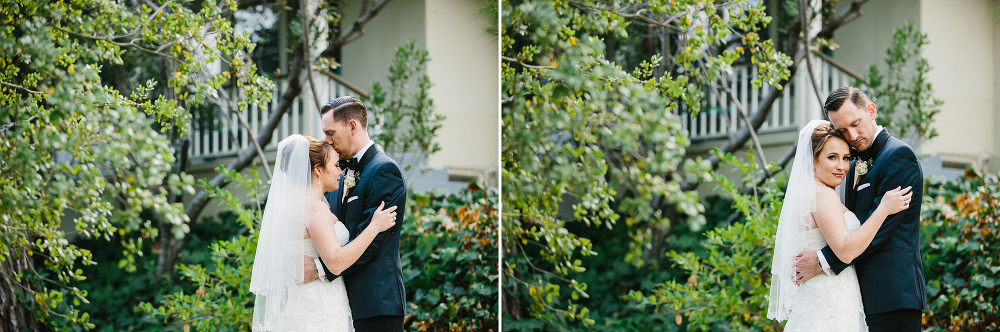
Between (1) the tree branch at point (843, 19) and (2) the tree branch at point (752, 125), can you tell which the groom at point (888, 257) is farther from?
(1) the tree branch at point (843, 19)

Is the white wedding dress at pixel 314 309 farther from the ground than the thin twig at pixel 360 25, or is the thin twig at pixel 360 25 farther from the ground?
the thin twig at pixel 360 25

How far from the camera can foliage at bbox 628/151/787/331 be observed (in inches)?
121

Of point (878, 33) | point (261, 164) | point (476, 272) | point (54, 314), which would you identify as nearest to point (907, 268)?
point (878, 33)

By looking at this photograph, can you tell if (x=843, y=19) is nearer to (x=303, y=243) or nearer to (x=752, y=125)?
(x=752, y=125)

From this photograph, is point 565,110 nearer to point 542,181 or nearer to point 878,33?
point 542,181

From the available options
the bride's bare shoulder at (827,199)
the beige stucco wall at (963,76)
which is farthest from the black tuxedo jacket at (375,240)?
the beige stucco wall at (963,76)

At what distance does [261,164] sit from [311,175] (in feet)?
3.21

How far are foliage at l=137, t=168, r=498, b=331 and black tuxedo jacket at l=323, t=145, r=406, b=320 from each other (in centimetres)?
79

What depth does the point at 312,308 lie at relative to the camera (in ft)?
7.36

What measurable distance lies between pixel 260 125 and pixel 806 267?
2.10m

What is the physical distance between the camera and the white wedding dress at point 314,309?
2.24 metres

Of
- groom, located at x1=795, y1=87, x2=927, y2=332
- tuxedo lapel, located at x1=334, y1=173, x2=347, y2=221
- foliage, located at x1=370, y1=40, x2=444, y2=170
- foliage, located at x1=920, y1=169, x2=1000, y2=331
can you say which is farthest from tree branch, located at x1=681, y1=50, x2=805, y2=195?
tuxedo lapel, located at x1=334, y1=173, x2=347, y2=221

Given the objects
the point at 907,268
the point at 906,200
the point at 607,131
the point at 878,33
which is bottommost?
the point at 907,268

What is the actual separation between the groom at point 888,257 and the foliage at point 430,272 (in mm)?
1359
